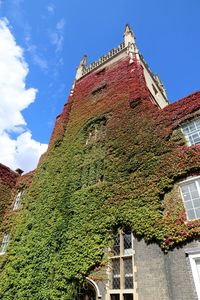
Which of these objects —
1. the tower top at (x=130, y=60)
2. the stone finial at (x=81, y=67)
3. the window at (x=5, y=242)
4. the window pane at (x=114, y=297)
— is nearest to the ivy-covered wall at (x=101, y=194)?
the window pane at (x=114, y=297)

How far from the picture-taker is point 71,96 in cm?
2819

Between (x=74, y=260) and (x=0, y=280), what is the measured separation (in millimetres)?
6845

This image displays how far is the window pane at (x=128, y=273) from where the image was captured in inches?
435

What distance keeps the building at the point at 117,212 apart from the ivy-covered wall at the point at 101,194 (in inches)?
2.2

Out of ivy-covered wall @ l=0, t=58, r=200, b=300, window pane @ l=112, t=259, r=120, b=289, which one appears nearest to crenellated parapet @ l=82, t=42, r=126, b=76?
ivy-covered wall @ l=0, t=58, r=200, b=300

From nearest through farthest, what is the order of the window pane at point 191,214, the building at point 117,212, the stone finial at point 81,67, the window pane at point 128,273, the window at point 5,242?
the building at point 117,212 < the window pane at point 191,214 < the window pane at point 128,273 < the window at point 5,242 < the stone finial at point 81,67

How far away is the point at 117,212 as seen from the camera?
1299cm

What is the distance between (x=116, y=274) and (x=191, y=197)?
5.19 metres

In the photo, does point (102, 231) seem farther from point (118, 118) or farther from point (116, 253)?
point (118, 118)

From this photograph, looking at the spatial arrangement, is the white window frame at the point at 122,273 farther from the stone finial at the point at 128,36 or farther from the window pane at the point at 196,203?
the stone finial at the point at 128,36

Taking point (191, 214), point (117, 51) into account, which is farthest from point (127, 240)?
point (117, 51)

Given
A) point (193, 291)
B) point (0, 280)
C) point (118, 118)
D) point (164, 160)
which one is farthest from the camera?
point (118, 118)

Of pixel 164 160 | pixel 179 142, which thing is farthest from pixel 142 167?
pixel 179 142

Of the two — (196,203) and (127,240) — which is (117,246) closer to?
(127,240)
